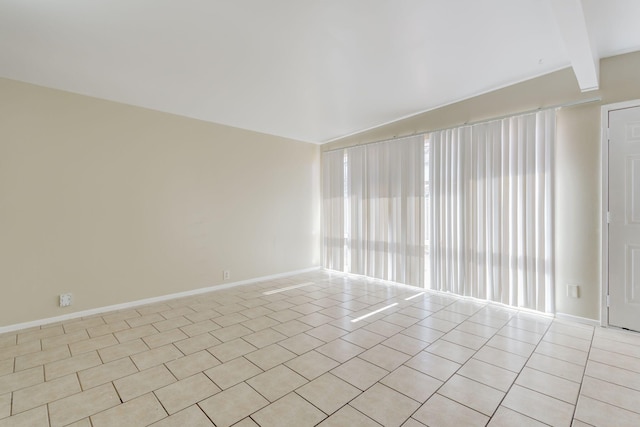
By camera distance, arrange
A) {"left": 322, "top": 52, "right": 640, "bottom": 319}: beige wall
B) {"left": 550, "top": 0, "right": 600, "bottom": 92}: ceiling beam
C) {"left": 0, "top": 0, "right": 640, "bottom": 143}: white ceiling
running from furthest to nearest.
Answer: {"left": 322, "top": 52, "right": 640, "bottom": 319}: beige wall → {"left": 0, "top": 0, "right": 640, "bottom": 143}: white ceiling → {"left": 550, "top": 0, "right": 600, "bottom": 92}: ceiling beam

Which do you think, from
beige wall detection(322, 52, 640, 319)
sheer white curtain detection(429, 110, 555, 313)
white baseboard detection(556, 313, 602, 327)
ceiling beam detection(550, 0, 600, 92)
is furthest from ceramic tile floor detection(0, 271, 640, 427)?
ceiling beam detection(550, 0, 600, 92)

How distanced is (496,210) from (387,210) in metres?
1.64

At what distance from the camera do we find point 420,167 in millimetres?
4520

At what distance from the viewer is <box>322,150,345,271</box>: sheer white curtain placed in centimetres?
580

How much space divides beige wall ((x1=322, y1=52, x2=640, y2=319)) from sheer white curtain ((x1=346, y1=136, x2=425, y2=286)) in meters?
1.62

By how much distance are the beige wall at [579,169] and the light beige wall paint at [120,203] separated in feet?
13.5

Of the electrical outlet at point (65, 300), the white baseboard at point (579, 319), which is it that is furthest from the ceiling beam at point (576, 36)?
the electrical outlet at point (65, 300)

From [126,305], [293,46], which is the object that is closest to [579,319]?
[293,46]

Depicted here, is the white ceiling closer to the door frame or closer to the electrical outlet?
the door frame

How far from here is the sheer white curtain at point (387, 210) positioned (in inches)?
181

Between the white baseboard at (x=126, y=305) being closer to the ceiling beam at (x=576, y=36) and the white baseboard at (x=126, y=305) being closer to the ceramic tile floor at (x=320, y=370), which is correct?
the ceramic tile floor at (x=320, y=370)

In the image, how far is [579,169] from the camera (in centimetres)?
326

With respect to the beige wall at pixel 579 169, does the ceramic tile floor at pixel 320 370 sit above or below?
below

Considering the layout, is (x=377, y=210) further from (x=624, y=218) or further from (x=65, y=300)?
(x=65, y=300)
